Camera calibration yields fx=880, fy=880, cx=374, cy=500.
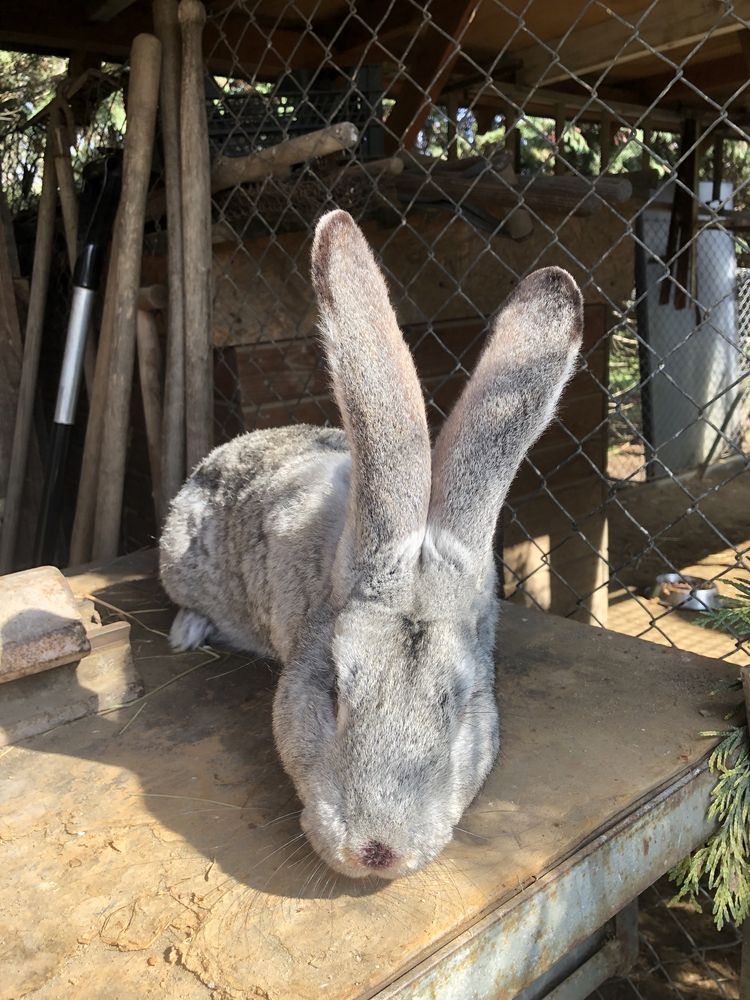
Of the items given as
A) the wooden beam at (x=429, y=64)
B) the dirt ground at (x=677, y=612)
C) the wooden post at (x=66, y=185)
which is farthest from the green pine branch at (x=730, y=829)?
the wooden post at (x=66, y=185)

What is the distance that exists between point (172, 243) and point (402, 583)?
233 cm

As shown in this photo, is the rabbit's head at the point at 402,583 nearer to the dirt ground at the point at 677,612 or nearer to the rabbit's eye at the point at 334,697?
the rabbit's eye at the point at 334,697

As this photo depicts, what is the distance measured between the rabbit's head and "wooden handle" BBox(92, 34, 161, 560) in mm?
1898

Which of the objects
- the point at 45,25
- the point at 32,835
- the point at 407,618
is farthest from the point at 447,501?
the point at 45,25

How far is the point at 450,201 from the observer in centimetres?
335

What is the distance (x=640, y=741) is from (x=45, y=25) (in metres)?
4.40

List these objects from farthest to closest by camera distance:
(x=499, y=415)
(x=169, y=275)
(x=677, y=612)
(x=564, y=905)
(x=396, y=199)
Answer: (x=677, y=612)
(x=169, y=275)
(x=396, y=199)
(x=499, y=415)
(x=564, y=905)

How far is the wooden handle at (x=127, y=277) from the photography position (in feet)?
11.4

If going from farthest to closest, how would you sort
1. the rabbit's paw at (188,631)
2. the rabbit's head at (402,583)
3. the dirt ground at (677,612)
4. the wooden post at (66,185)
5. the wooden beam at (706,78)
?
the wooden beam at (706,78) < the wooden post at (66,185) < the dirt ground at (677,612) < the rabbit's paw at (188,631) < the rabbit's head at (402,583)

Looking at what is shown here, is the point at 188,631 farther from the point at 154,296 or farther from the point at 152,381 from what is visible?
the point at 154,296

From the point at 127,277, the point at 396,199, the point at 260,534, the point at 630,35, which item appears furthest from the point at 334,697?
the point at 630,35

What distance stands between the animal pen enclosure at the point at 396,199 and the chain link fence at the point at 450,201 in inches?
→ 0.6

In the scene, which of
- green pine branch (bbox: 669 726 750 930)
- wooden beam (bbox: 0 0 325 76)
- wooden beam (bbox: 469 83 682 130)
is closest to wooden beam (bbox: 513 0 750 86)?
wooden beam (bbox: 469 83 682 130)

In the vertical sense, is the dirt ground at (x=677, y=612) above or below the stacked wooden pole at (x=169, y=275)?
below
